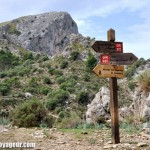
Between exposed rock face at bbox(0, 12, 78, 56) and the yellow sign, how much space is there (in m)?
104

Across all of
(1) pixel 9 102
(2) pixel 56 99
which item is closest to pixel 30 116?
(2) pixel 56 99

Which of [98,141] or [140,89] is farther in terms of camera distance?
[140,89]

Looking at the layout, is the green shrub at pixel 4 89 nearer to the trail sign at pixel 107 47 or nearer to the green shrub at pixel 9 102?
the green shrub at pixel 9 102

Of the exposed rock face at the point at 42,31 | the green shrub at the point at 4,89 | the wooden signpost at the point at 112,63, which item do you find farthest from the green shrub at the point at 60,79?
the exposed rock face at the point at 42,31

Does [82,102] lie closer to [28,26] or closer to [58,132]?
[58,132]

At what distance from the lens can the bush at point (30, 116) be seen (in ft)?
44.7

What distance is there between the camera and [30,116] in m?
13.6

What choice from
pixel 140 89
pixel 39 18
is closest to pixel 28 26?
pixel 39 18

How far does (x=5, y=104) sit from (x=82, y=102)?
8.62 metres

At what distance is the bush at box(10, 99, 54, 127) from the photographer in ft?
44.7

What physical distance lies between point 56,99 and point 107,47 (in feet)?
102

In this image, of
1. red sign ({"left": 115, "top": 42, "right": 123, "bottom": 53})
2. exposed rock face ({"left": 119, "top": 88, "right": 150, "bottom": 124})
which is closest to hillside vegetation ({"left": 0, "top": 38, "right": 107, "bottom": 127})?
exposed rock face ({"left": 119, "top": 88, "right": 150, "bottom": 124})

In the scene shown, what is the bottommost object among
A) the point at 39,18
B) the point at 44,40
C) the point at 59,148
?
the point at 59,148

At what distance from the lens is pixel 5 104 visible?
133 ft
